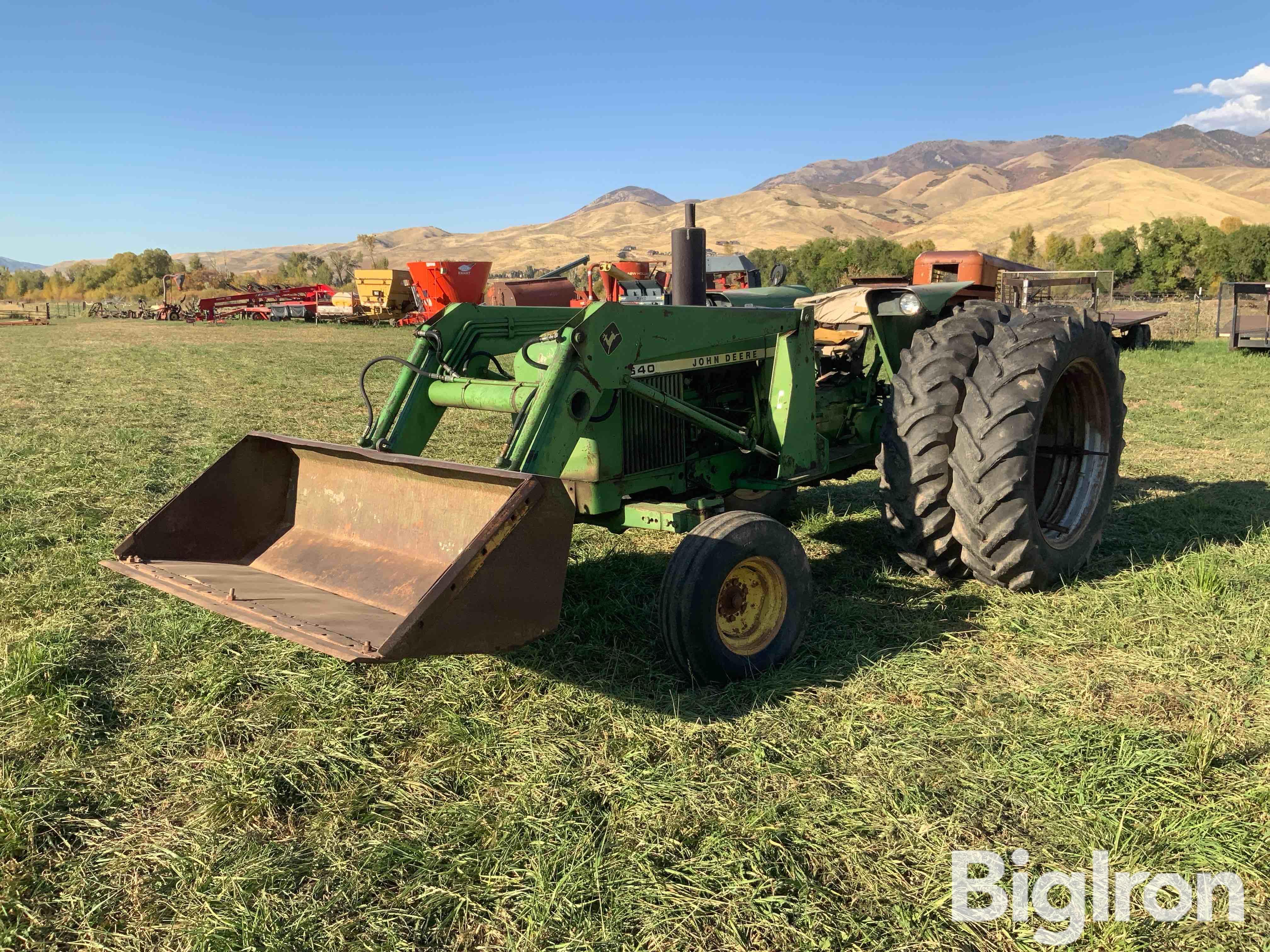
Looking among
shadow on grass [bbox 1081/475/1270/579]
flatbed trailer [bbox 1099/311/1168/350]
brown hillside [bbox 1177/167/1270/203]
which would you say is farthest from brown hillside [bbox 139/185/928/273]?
shadow on grass [bbox 1081/475/1270/579]

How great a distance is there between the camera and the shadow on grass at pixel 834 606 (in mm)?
3725

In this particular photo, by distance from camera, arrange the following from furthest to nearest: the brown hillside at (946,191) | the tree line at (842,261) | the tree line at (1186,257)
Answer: the brown hillside at (946,191)
the tree line at (842,261)
the tree line at (1186,257)

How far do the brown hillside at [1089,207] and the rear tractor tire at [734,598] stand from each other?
7424 centimetres

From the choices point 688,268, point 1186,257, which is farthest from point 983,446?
point 1186,257

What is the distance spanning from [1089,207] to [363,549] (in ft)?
324

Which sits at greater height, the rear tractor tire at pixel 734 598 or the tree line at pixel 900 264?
the tree line at pixel 900 264

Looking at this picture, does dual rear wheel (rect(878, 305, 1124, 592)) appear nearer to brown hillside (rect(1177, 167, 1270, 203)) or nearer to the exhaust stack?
the exhaust stack

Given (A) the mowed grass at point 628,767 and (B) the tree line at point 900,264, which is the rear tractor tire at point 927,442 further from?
(B) the tree line at point 900,264

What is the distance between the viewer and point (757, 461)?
5066 mm

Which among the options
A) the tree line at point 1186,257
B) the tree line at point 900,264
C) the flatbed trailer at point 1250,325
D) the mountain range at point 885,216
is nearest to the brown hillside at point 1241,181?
the mountain range at point 885,216

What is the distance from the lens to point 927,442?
460 cm

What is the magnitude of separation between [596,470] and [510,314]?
1059 millimetres

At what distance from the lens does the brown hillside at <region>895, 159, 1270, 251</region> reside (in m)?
78.5

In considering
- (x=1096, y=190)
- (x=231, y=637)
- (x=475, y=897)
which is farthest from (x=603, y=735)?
(x=1096, y=190)
